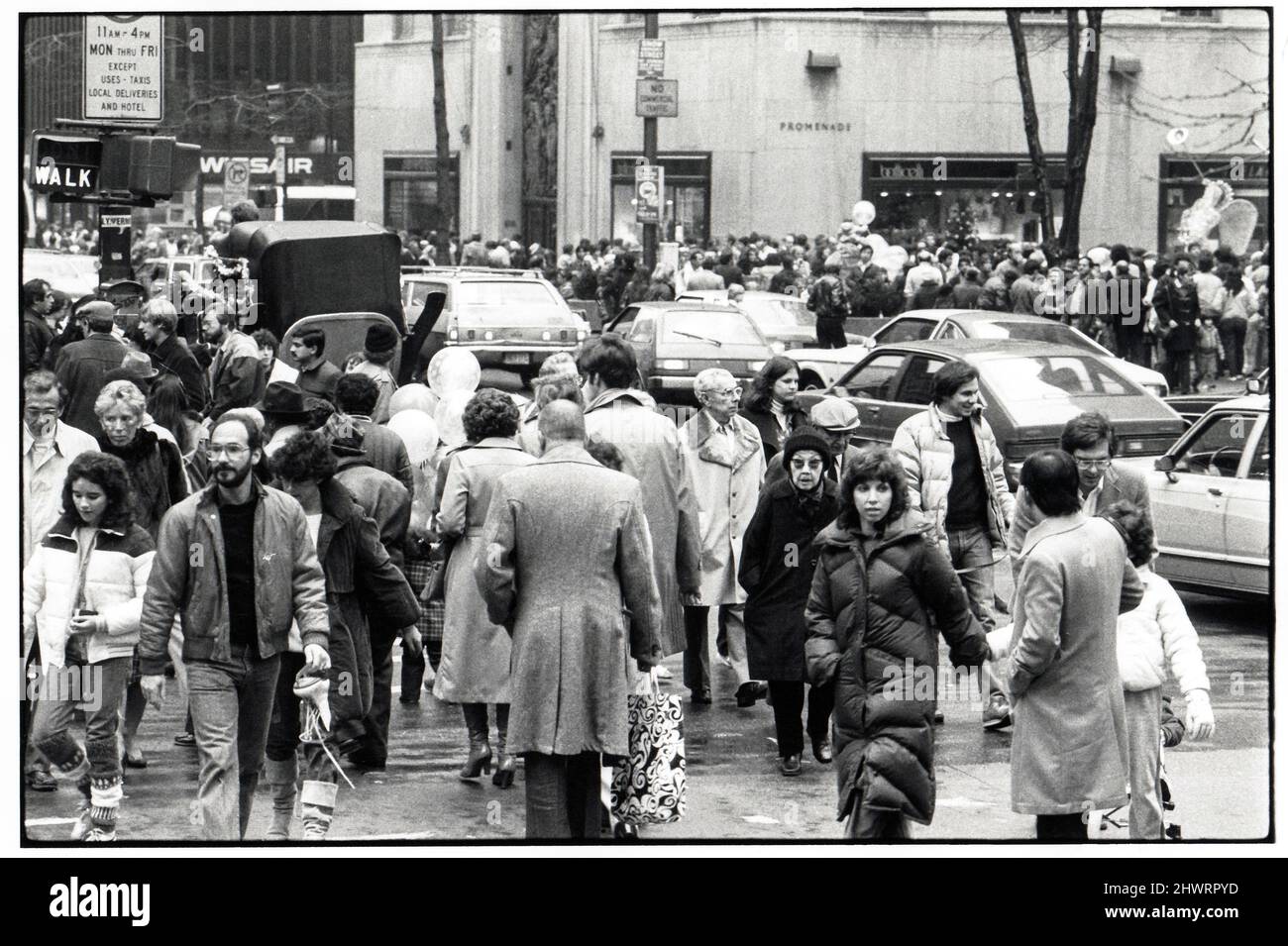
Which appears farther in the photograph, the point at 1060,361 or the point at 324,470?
the point at 1060,361

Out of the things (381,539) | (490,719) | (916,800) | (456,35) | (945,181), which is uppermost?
(456,35)

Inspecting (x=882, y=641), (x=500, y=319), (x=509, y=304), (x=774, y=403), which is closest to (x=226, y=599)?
(x=882, y=641)

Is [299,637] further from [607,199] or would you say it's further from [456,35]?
[456,35]

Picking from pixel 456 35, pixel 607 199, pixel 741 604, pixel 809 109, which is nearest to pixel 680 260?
pixel 809 109

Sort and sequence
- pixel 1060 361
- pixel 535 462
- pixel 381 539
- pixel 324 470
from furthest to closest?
pixel 1060 361 → pixel 381 539 → pixel 324 470 → pixel 535 462

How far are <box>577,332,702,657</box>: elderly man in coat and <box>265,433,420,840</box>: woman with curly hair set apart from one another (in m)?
1.51

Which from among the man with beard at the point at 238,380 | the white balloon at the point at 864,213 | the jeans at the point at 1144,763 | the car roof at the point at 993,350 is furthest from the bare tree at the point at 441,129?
the jeans at the point at 1144,763

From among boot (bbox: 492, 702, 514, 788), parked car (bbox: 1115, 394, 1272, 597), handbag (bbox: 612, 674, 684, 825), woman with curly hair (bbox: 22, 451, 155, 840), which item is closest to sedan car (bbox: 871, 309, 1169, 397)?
parked car (bbox: 1115, 394, 1272, 597)

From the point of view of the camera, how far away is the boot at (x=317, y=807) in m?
7.31

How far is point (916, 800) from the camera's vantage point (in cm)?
644

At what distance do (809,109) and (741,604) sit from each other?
30.7m

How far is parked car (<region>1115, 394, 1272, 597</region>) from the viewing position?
11852mm

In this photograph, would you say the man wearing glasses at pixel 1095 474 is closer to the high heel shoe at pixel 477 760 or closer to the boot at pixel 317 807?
the high heel shoe at pixel 477 760

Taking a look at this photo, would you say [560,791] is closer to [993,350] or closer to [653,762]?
[653,762]
